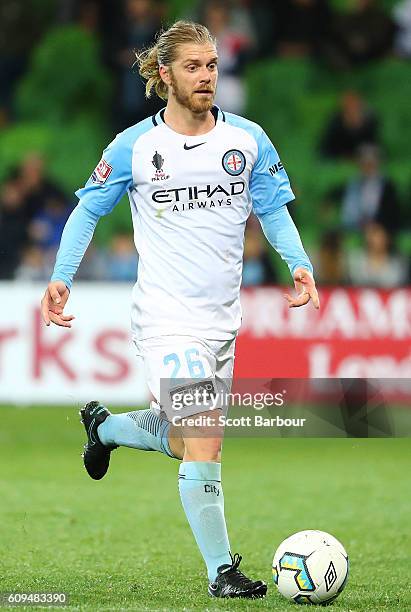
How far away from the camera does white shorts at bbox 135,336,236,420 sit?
5.50 metres

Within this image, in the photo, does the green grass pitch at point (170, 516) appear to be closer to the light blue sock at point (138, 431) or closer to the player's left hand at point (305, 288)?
the light blue sock at point (138, 431)

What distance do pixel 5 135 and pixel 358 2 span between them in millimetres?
4379

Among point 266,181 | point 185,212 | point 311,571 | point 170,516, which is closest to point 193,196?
point 185,212

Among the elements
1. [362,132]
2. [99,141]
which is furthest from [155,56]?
[99,141]

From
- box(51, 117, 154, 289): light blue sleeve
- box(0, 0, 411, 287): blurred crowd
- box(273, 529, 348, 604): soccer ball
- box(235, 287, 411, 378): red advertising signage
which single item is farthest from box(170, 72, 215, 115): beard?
box(0, 0, 411, 287): blurred crowd

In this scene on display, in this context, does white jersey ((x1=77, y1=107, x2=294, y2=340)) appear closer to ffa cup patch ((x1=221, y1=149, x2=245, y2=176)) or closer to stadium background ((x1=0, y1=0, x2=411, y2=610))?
ffa cup patch ((x1=221, y1=149, x2=245, y2=176))

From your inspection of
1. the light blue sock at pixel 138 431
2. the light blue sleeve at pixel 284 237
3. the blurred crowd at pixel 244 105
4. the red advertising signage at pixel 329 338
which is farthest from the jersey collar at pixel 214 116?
the blurred crowd at pixel 244 105

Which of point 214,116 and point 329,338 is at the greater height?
point 329,338

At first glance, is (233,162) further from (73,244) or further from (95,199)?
(73,244)

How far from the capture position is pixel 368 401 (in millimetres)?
6805

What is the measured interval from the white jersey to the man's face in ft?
0.60

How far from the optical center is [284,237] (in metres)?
5.86

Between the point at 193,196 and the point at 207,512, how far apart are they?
131 cm

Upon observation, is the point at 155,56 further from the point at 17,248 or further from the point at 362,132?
the point at 362,132
